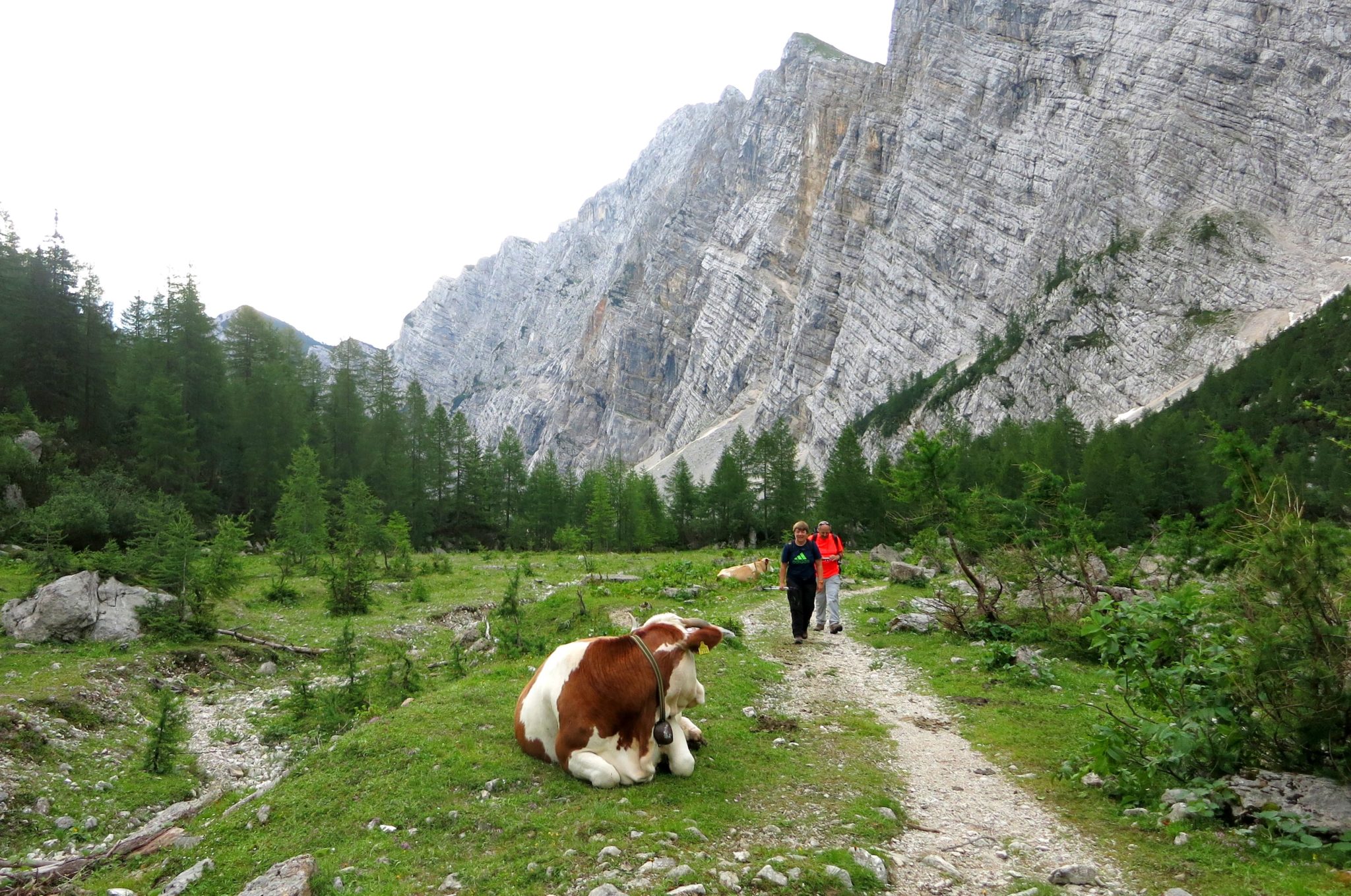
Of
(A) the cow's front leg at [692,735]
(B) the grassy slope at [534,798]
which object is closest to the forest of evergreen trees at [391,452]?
(B) the grassy slope at [534,798]

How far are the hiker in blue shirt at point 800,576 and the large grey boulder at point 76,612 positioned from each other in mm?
13782

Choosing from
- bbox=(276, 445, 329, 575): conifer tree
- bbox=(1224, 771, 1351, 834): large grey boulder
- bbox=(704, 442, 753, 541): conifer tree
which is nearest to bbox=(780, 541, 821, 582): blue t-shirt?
bbox=(1224, 771, 1351, 834): large grey boulder

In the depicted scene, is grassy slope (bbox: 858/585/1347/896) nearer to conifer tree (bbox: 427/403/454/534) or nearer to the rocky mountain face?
conifer tree (bbox: 427/403/454/534)

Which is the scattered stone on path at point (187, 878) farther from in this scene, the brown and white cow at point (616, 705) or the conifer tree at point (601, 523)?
the conifer tree at point (601, 523)

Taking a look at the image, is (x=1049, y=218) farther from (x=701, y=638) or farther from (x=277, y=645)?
(x=701, y=638)

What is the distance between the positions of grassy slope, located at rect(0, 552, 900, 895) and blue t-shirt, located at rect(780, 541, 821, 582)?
11.1ft

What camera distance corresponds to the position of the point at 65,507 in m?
21.4

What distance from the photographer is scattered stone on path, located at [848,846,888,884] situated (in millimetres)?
5645

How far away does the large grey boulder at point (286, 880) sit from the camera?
5.40 metres

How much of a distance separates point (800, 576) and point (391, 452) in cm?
5516

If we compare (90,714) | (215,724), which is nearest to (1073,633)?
(215,724)

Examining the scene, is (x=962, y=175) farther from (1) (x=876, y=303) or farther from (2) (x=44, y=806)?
(2) (x=44, y=806)

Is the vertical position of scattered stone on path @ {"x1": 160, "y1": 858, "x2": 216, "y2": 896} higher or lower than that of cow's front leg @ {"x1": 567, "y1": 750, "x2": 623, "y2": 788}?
lower

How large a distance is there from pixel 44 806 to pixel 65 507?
16862mm
